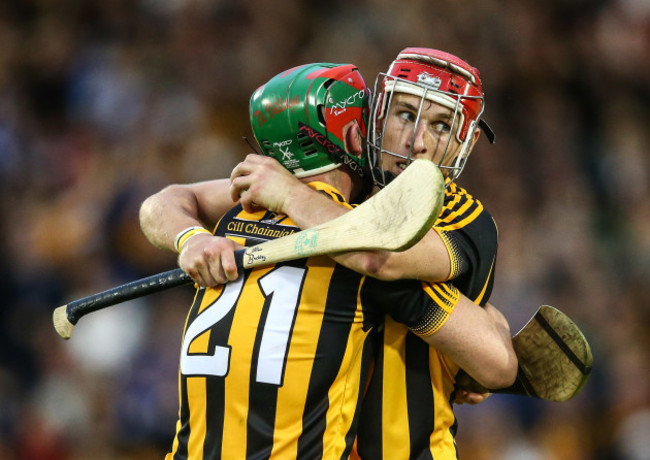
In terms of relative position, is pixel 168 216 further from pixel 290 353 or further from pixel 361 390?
pixel 361 390

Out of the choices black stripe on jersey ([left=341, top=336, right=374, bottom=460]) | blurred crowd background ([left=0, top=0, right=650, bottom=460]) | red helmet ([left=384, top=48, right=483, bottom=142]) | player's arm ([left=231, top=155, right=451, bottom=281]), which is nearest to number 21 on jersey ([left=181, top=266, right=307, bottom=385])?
player's arm ([left=231, top=155, right=451, bottom=281])

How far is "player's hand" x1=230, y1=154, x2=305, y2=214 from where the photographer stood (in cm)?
244

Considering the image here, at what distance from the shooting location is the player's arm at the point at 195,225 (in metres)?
2.42

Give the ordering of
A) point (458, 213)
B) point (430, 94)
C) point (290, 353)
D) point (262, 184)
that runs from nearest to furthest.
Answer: point (290, 353) < point (262, 184) < point (458, 213) < point (430, 94)

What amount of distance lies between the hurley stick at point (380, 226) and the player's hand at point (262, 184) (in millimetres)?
145

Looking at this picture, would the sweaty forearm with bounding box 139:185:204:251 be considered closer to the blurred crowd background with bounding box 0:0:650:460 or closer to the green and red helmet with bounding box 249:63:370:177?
the green and red helmet with bounding box 249:63:370:177

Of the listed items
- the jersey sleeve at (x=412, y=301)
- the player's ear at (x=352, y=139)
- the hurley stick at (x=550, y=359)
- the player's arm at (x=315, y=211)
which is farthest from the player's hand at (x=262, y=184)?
the hurley stick at (x=550, y=359)

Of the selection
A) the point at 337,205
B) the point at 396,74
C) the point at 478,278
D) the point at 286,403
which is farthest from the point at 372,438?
the point at 396,74

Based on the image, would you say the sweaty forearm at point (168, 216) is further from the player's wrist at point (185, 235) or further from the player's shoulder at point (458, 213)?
the player's shoulder at point (458, 213)

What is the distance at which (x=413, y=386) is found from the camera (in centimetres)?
262

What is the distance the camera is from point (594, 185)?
6.04m

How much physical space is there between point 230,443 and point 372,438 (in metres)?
0.48

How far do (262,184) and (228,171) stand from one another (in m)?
3.62

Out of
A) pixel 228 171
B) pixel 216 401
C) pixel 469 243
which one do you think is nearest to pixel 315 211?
pixel 469 243
